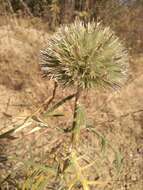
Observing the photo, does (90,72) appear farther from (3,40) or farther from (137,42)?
(137,42)

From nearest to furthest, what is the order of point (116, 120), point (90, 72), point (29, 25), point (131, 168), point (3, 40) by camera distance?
point (90, 72), point (131, 168), point (116, 120), point (3, 40), point (29, 25)

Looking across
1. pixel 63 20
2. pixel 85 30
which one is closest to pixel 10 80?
pixel 63 20

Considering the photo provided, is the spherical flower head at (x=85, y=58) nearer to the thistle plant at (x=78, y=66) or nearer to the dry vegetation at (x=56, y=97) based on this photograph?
the thistle plant at (x=78, y=66)

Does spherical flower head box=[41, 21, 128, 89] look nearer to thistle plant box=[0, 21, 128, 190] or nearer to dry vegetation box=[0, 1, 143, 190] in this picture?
thistle plant box=[0, 21, 128, 190]

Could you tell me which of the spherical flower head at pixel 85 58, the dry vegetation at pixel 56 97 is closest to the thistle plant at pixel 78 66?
the spherical flower head at pixel 85 58

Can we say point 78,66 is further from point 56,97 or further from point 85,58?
point 56,97

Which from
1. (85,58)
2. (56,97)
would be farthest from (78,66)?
(56,97)
